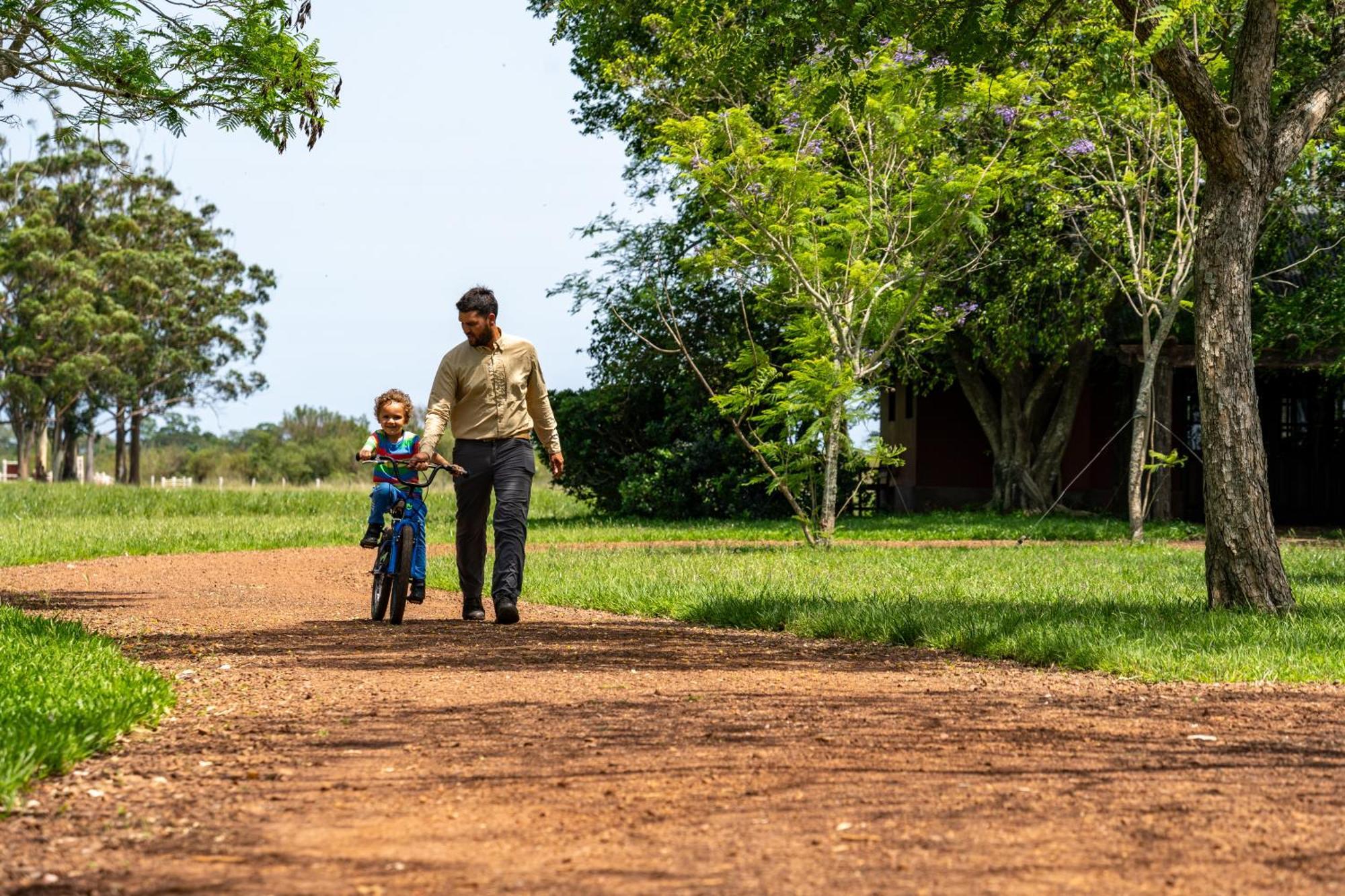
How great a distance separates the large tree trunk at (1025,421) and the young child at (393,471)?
1798 cm

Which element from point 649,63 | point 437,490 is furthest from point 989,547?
point 437,490

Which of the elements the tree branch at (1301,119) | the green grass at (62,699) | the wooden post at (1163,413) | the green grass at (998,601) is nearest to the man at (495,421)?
the green grass at (998,601)

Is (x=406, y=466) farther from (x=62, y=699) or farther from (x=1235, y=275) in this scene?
(x=1235, y=275)

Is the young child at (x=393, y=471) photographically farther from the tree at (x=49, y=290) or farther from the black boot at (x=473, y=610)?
the tree at (x=49, y=290)

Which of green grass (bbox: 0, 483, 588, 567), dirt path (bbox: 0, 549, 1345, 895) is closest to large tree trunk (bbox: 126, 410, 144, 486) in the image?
green grass (bbox: 0, 483, 588, 567)

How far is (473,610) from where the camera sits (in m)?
9.65

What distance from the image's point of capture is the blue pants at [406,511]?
31.0 ft

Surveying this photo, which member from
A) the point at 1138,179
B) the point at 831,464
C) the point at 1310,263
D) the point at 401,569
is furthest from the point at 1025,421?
the point at 401,569

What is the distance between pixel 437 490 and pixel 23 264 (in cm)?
2173

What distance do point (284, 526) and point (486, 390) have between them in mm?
14067

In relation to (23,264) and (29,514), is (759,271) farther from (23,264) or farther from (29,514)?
(23,264)

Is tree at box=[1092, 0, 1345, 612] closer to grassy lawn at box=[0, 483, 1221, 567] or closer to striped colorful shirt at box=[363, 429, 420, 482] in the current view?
striped colorful shirt at box=[363, 429, 420, 482]

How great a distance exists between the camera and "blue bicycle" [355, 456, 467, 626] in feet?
30.4

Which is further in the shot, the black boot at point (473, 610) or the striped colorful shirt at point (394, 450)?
the black boot at point (473, 610)
